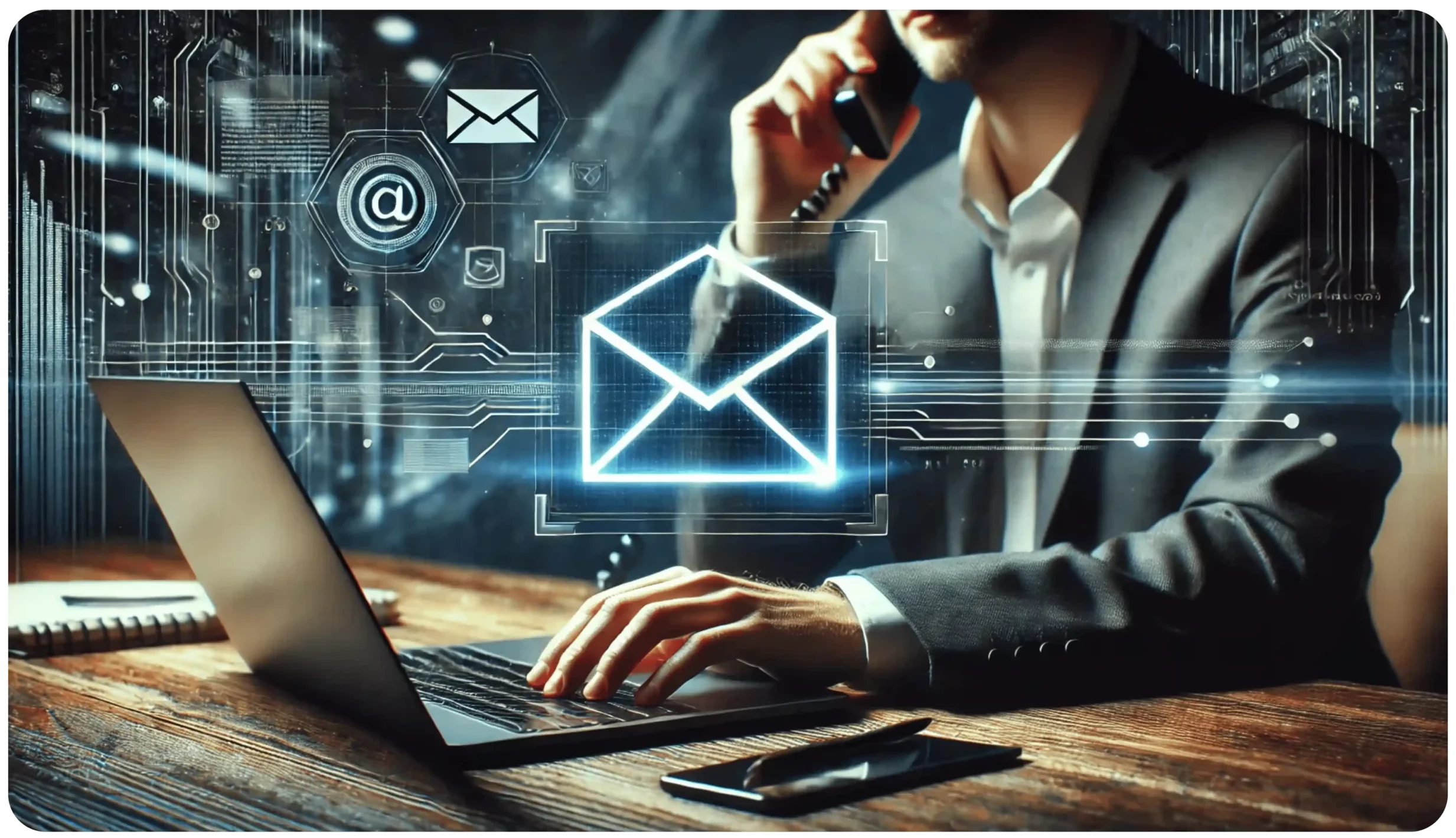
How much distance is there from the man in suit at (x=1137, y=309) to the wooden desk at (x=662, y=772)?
0.53 feet

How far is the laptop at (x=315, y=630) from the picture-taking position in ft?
2.52

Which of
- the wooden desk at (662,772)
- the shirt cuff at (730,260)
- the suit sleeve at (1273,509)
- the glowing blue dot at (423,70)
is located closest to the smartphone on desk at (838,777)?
the wooden desk at (662,772)

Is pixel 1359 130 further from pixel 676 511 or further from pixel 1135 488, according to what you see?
pixel 676 511

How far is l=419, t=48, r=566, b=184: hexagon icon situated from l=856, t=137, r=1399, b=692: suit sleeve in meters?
0.64

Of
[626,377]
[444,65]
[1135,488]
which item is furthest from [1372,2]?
[444,65]

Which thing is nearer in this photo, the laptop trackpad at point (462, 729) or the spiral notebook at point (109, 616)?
the laptop trackpad at point (462, 729)

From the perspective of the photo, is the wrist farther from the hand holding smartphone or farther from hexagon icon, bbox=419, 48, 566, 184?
hexagon icon, bbox=419, 48, 566, 184

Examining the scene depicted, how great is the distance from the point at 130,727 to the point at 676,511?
60 cm

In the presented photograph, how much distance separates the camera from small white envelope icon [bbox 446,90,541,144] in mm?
1291

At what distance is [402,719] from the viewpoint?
0.81 m

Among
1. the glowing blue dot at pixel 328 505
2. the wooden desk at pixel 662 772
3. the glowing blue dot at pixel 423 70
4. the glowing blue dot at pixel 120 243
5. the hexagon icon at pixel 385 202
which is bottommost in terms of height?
the wooden desk at pixel 662 772

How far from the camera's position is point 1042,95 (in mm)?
1279

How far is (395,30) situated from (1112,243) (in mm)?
Answer: 860

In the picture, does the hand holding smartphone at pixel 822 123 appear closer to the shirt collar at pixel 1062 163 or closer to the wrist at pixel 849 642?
the shirt collar at pixel 1062 163
